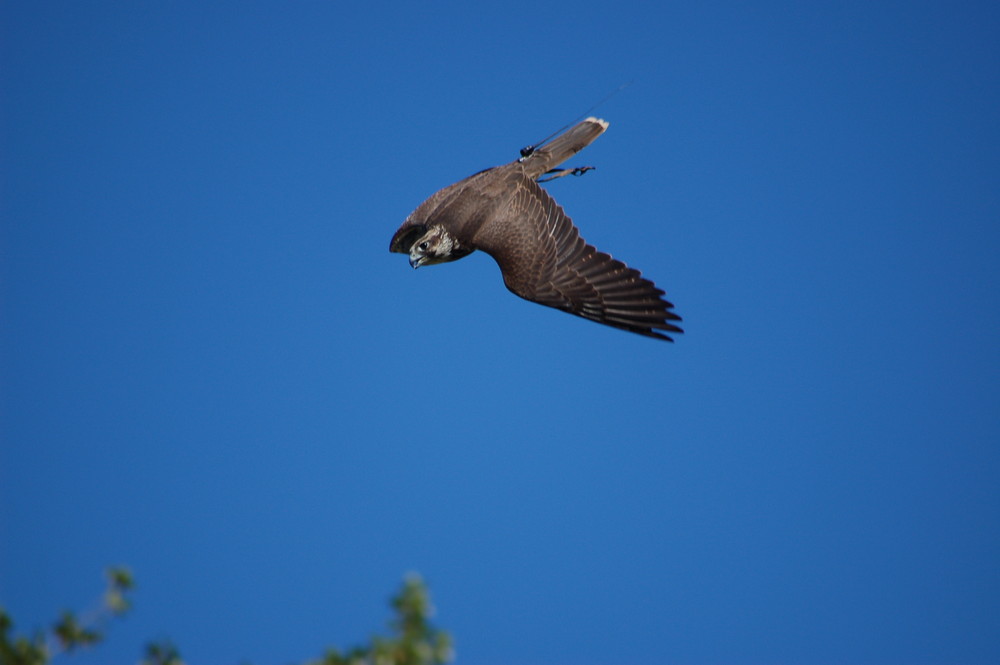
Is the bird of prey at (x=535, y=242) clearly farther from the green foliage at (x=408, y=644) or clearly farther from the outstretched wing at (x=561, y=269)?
the green foliage at (x=408, y=644)

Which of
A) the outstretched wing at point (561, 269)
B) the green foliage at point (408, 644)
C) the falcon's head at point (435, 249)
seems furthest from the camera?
the falcon's head at point (435, 249)

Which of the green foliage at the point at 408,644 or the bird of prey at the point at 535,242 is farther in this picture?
the bird of prey at the point at 535,242

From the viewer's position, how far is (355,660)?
144 inches

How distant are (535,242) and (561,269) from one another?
1.19ft

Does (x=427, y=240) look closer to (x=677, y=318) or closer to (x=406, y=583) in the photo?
(x=677, y=318)

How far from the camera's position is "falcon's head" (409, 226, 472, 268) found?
8.24 metres

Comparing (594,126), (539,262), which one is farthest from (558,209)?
(594,126)

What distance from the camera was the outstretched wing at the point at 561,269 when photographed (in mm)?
7227

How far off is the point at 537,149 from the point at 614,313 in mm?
2168

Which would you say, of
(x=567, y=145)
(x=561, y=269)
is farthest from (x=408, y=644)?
(x=567, y=145)

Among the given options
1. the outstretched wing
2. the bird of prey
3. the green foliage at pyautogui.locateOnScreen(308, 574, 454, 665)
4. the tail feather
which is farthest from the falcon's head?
the green foliage at pyautogui.locateOnScreen(308, 574, 454, 665)

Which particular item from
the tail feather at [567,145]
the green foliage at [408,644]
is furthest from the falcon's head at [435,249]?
the green foliage at [408,644]

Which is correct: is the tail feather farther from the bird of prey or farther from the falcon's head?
the falcon's head

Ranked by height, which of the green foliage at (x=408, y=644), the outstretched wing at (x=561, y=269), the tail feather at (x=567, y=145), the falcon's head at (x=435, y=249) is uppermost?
the tail feather at (x=567, y=145)
